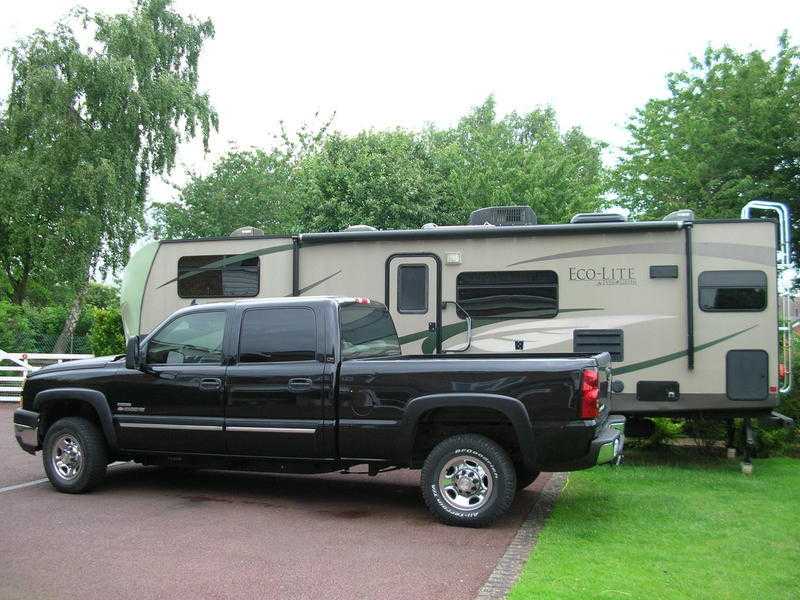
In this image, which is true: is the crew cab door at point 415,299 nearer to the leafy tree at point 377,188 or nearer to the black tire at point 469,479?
the black tire at point 469,479

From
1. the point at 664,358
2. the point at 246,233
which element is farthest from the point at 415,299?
the point at 664,358

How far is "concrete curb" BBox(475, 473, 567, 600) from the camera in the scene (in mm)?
5184

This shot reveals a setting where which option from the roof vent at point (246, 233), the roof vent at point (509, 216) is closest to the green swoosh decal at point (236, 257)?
the roof vent at point (246, 233)

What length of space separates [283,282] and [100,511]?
14.5 feet

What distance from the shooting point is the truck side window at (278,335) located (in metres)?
7.55

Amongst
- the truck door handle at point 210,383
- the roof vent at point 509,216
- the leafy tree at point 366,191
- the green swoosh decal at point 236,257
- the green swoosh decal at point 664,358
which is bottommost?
the truck door handle at point 210,383

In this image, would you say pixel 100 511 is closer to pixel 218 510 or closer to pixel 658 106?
pixel 218 510

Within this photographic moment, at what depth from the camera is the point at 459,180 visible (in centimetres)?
2628

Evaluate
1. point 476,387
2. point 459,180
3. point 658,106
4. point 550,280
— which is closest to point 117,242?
point 459,180

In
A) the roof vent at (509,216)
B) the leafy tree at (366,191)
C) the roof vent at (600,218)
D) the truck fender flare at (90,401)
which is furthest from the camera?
the leafy tree at (366,191)

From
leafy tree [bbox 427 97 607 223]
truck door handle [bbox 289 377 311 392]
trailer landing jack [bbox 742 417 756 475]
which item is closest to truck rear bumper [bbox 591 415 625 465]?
truck door handle [bbox 289 377 311 392]

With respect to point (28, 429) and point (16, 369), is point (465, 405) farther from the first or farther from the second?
point (16, 369)

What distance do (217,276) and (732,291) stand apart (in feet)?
21.9

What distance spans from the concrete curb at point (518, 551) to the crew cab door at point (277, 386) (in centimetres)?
194
